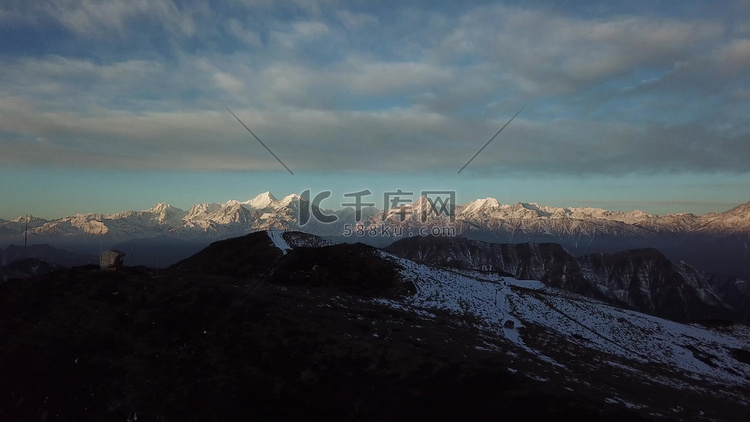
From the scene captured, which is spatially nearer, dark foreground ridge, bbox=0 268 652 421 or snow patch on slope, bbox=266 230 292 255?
dark foreground ridge, bbox=0 268 652 421

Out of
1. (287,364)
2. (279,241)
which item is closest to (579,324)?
(287,364)

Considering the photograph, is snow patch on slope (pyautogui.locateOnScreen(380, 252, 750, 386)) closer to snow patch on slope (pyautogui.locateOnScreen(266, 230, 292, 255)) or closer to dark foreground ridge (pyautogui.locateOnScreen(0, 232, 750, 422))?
dark foreground ridge (pyautogui.locateOnScreen(0, 232, 750, 422))

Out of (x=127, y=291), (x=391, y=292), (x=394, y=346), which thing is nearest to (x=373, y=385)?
(x=394, y=346)

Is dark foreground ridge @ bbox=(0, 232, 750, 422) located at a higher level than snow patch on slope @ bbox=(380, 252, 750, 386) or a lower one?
higher

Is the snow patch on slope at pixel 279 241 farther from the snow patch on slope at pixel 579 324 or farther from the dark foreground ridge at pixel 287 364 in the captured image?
the dark foreground ridge at pixel 287 364

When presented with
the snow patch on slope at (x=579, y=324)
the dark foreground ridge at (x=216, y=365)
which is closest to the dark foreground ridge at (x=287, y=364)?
the dark foreground ridge at (x=216, y=365)

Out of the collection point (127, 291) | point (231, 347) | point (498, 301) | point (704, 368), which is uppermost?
point (127, 291)

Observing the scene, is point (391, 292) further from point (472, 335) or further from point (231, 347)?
point (231, 347)

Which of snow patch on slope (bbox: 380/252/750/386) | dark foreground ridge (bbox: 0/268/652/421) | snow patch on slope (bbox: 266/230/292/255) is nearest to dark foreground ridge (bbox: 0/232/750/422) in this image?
dark foreground ridge (bbox: 0/268/652/421)

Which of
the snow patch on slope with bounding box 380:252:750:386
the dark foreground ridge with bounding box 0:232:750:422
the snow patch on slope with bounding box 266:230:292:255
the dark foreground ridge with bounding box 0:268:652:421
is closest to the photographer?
the dark foreground ridge with bounding box 0:268:652:421

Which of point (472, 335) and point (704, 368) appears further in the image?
point (704, 368)

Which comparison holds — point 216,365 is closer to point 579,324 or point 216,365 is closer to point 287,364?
point 287,364
